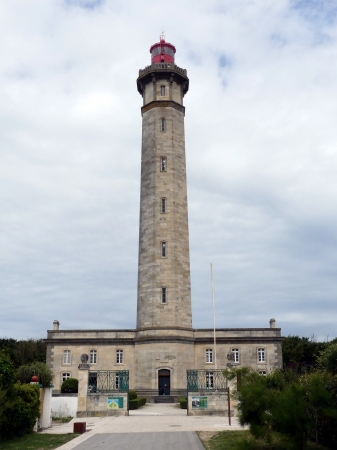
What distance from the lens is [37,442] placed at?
1614cm

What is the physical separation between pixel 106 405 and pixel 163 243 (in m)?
14.5

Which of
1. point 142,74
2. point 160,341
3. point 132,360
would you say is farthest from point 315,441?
point 142,74

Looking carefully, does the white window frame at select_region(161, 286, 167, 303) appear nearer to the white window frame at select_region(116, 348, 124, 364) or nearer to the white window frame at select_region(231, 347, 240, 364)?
the white window frame at select_region(116, 348, 124, 364)

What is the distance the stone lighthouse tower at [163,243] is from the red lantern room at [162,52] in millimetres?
1317

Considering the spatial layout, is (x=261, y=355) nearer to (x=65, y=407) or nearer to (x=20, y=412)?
(x=65, y=407)

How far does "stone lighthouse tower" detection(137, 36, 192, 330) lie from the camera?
36.9 meters

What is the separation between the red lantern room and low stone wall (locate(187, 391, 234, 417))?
29.2 meters

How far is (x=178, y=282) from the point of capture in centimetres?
3728

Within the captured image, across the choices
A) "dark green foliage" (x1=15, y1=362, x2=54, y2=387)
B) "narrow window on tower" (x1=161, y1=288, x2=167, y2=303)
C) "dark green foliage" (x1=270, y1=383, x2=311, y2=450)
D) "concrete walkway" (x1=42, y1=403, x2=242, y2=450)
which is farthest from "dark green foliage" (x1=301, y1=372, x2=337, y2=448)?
"narrow window on tower" (x1=161, y1=288, x2=167, y2=303)

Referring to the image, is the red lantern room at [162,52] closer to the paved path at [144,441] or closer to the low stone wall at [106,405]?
the low stone wall at [106,405]

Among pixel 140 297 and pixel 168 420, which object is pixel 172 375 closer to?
pixel 140 297

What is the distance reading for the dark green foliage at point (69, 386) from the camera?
3503 cm

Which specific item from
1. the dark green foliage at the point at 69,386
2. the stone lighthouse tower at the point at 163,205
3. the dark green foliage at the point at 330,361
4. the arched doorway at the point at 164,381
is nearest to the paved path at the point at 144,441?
the dark green foliage at the point at 330,361

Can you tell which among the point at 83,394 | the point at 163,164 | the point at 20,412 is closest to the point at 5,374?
the point at 20,412
